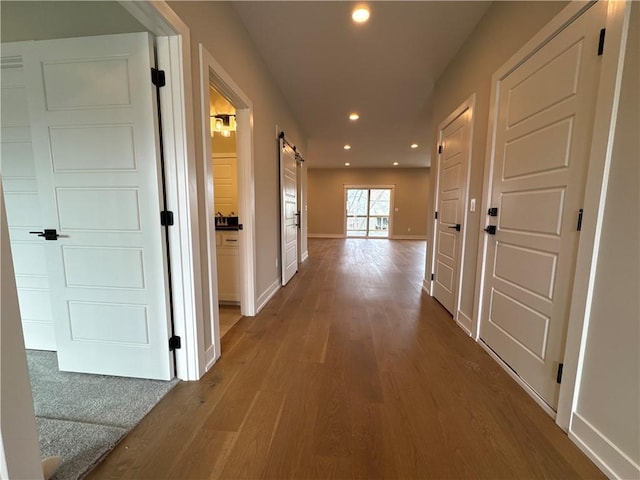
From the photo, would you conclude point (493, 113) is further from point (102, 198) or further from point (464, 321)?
point (102, 198)

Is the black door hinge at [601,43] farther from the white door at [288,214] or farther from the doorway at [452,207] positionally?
the white door at [288,214]

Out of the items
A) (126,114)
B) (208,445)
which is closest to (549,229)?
Answer: (208,445)

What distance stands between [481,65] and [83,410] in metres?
3.67

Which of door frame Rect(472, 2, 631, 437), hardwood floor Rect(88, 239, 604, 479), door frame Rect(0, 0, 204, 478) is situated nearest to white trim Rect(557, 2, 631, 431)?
door frame Rect(472, 2, 631, 437)

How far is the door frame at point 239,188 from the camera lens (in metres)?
1.72

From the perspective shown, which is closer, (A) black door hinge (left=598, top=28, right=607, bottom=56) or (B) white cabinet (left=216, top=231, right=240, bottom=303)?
(A) black door hinge (left=598, top=28, right=607, bottom=56)

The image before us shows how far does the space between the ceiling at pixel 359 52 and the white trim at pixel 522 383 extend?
268 centimetres

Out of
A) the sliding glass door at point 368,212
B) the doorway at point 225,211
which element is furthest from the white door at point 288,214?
the sliding glass door at point 368,212

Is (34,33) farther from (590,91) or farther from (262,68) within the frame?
(590,91)

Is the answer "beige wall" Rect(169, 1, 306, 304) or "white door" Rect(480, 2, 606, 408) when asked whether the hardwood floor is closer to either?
"white door" Rect(480, 2, 606, 408)

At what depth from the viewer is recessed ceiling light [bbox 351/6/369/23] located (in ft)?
6.77

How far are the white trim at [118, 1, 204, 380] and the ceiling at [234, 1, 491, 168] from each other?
1.00 metres

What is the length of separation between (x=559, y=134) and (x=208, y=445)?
93.8 inches

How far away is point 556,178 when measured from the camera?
1.42 m
